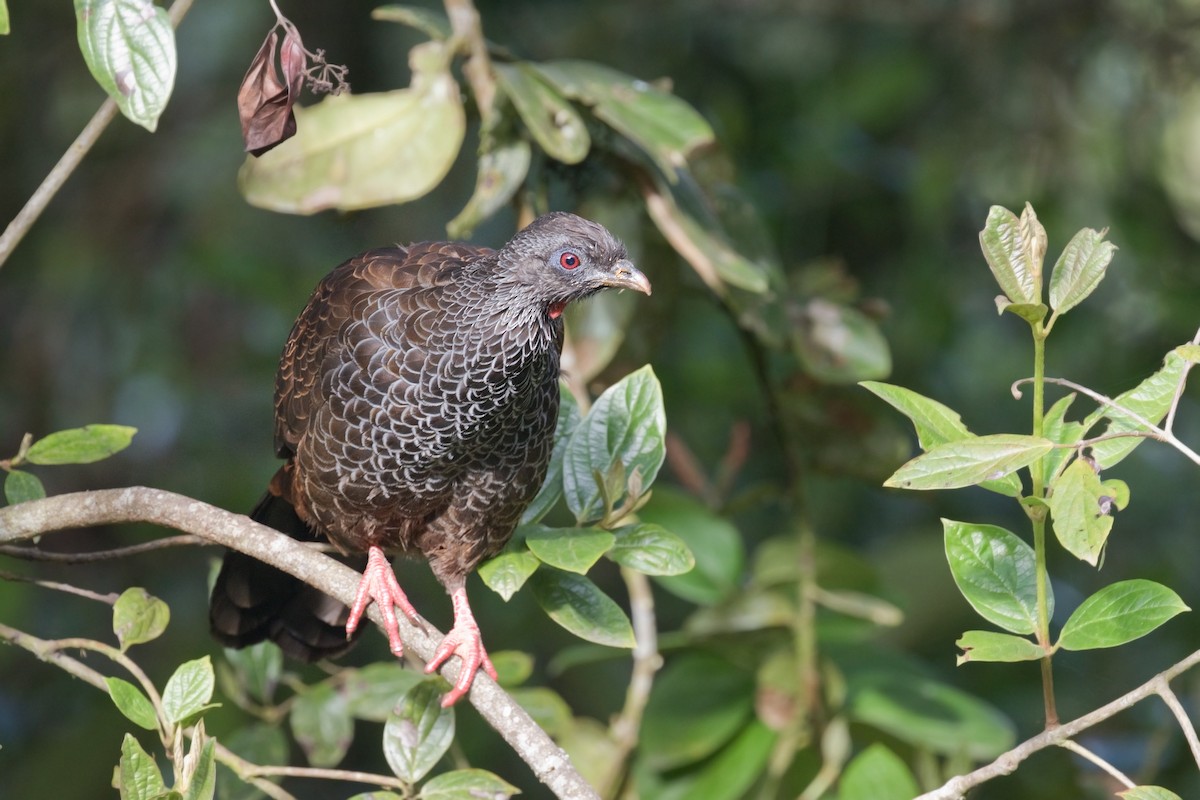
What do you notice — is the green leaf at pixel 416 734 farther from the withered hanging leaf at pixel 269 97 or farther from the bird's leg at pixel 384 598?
the withered hanging leaf at pixel 269 97

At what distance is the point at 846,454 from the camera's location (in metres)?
3.93

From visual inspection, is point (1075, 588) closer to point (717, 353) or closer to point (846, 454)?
point (717, 353)

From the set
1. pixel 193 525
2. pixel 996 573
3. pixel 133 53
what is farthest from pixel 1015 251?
pixel 193 525

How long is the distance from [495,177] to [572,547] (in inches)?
49.7

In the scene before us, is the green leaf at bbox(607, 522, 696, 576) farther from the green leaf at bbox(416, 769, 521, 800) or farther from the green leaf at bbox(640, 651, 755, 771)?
the green leaf at bbox(640, 651, 755, 771)

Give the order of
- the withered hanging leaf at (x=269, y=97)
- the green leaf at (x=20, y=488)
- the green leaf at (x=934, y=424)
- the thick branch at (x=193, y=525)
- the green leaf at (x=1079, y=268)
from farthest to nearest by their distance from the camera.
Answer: the green leaf at (x=20, y=488)
the thick branch at (x=193, y=525)
the withered hanging leaf at (x=269, y=97)
the green leaf at (x=934, y=424)
the green leaf at (x=1079, y=268)

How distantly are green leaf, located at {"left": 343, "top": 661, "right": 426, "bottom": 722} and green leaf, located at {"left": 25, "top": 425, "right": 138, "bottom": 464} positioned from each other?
3.38 feet

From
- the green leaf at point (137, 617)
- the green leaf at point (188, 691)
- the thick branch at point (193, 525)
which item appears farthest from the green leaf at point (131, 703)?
the thick branch at point (193, 525)

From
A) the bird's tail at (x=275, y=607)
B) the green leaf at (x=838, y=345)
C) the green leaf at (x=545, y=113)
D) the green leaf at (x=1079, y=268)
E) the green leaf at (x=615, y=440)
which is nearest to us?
the green leaf at (x=1079, y=268)

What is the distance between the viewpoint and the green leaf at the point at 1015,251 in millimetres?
1944

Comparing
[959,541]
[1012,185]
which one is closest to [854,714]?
[959,541]

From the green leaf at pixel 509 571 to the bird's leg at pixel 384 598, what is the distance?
254 mm

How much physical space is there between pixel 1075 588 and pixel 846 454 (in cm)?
230

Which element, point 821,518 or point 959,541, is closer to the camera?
point 959,541
